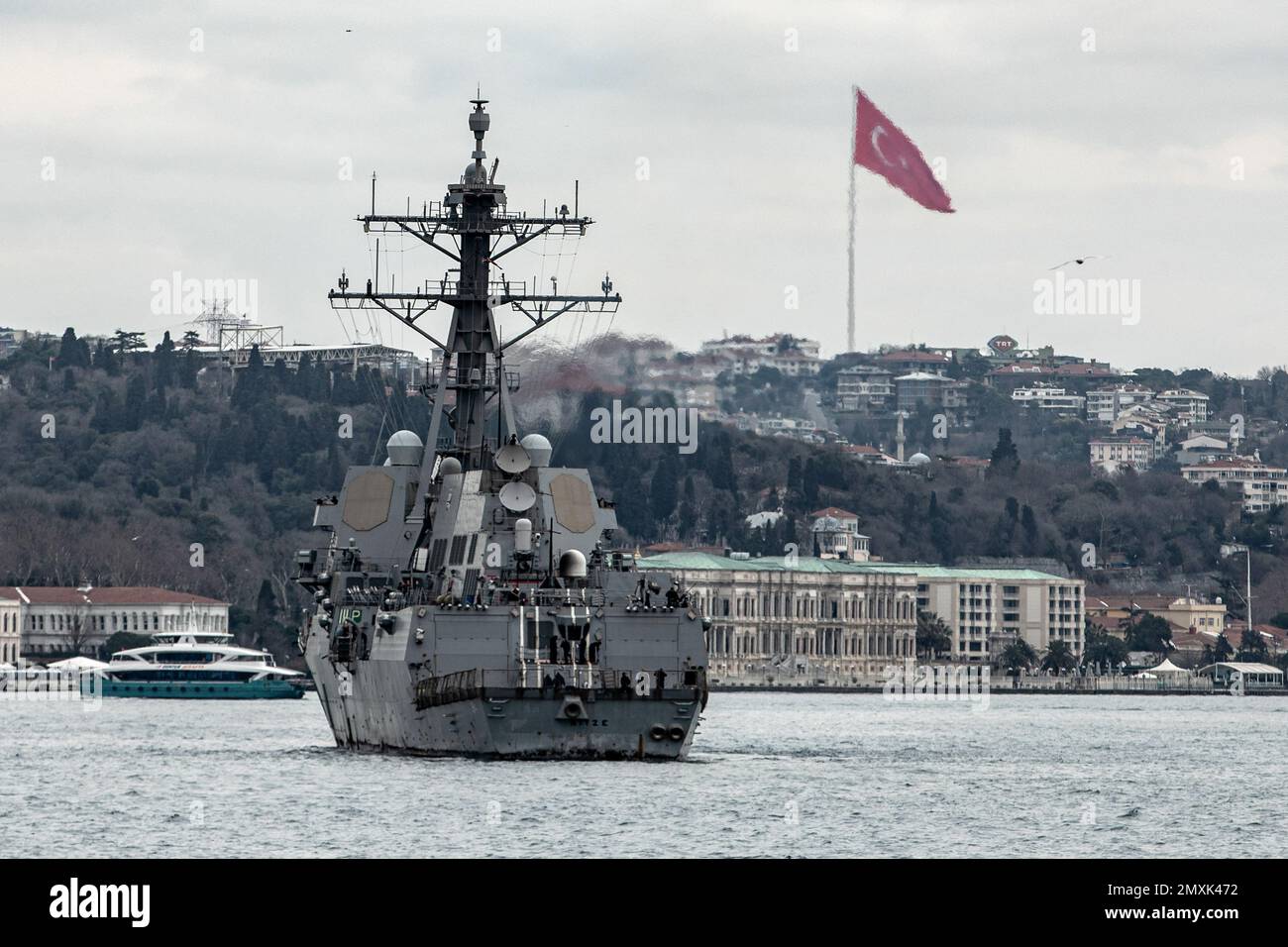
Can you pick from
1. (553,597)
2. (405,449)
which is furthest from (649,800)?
(405,449)

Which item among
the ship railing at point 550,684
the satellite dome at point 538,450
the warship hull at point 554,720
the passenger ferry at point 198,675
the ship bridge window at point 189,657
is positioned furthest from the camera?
the ship bridge window at point 189,657

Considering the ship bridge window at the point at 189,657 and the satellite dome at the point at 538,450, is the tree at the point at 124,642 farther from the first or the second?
the satellite dome at the point at 538,450

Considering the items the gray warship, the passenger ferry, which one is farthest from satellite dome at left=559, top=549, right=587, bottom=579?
the passenger ferry

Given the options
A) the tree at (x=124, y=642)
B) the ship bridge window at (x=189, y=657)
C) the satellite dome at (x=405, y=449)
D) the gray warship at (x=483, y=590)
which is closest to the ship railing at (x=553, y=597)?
the gray warship at (x=483, y=590)

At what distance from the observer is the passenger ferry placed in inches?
6225

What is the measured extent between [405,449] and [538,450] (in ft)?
14.7

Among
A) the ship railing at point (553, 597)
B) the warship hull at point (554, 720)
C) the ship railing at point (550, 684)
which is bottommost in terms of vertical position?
the warship hull at point (554, 720)

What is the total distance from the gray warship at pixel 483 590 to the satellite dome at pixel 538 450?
5cm

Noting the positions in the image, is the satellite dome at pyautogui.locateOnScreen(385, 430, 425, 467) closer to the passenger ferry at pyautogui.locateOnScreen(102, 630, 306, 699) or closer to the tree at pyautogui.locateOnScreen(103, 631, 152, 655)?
the passenger ferry at pyautogui.locateOnScreen(102, 630, 306, 699)

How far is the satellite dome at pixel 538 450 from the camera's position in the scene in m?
66.4

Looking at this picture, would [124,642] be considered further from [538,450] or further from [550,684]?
[550,684]

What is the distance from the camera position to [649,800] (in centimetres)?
4897
